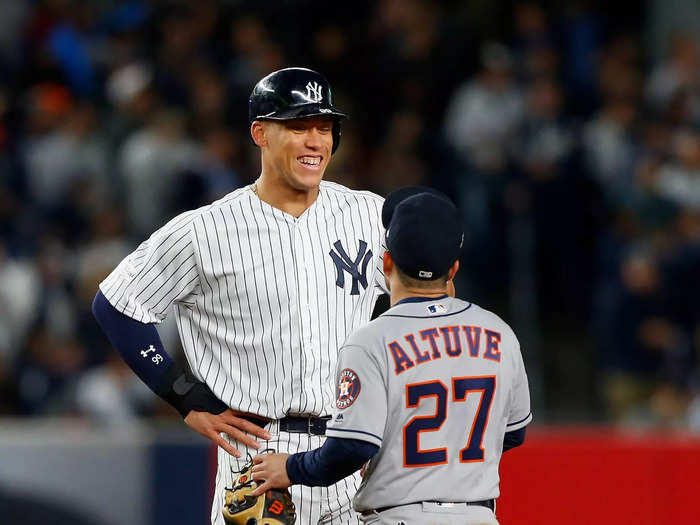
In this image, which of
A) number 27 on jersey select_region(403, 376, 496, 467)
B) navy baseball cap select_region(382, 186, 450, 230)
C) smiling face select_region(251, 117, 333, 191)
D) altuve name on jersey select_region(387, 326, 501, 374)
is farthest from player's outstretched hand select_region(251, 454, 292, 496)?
smiling face select_region(251, 117, 333, 191)

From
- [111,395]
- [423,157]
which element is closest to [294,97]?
[111,395]

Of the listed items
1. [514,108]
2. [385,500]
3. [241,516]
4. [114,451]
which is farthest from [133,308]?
[514,108]

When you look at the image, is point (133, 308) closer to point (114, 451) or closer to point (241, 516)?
point (241, 516)

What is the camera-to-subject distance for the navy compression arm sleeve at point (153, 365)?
4.24m

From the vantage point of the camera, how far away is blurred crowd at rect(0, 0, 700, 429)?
8.88 m

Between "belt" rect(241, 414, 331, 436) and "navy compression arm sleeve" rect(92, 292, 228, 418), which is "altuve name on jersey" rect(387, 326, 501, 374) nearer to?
"belt" rect(241, 414, 331, 436)

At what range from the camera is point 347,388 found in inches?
141

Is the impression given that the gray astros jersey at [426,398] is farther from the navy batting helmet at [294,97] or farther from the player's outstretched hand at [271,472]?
the navy batting helmet at [294,97]

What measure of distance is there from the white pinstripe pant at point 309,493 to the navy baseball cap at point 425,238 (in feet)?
2.69

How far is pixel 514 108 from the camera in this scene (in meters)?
9.85

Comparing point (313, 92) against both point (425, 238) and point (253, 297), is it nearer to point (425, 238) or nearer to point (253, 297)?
point (253, 297)

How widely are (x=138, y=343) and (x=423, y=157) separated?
5.82 metres

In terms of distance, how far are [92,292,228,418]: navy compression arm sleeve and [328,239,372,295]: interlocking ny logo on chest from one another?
1.92 feet

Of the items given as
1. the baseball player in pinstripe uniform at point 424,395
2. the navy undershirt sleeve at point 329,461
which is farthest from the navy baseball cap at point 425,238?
the navy undershirt sleeve at point 329,461
